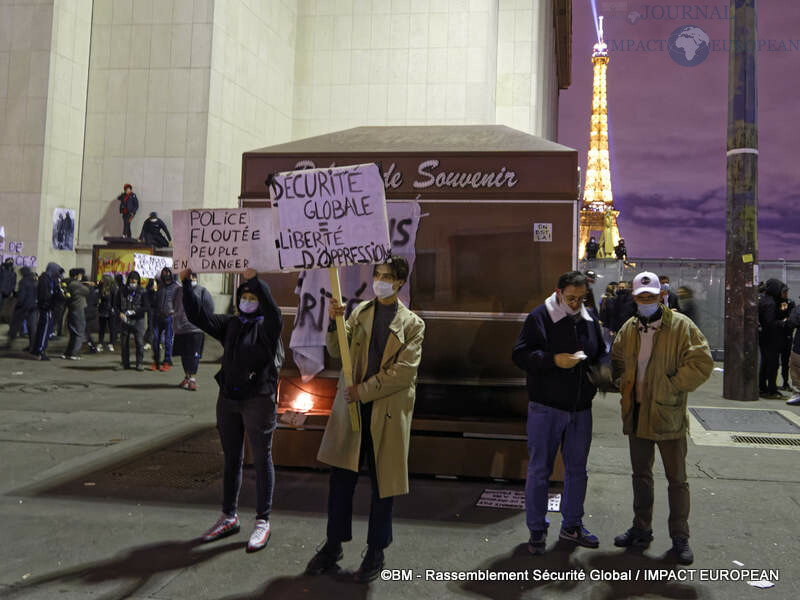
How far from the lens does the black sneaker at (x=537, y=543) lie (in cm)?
453

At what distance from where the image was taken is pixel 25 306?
15.5m

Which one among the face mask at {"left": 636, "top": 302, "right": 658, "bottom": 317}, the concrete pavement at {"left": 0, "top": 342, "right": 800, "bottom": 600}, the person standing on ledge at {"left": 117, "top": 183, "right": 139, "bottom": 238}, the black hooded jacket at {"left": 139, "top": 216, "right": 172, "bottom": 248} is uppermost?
the person standing on ledge at {"left": 117, "top": 183, "right": 139, "bottom": 238}

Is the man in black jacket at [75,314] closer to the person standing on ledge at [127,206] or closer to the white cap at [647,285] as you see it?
the person standing on ledge at [127,206]

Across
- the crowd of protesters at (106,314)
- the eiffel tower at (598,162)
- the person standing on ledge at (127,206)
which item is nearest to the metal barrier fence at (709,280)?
the crowd of protesters at (106,314)

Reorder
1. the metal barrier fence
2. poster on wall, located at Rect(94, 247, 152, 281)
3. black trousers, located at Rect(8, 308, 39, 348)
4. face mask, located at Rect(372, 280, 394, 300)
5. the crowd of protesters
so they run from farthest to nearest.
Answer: poster on wall, located at Rect(94, 247, 152, 281)
the metal barrier fence
black trousers, located at Rect(8, 308, 39, 348)
the crowd of protesters
face mask, located at Rect(372, 280, 394, 300)

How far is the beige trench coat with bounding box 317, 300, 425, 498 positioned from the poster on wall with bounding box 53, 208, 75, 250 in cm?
2088

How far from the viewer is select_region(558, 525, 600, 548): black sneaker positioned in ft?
15.3

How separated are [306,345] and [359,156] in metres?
1.72

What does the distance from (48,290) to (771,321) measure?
13.8 metres

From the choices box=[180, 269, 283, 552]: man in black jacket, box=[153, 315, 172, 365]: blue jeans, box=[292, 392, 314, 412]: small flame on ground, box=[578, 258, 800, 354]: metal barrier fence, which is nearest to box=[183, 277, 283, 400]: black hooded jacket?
Result: box=[180, 269, 283, 552]: man in black jacket

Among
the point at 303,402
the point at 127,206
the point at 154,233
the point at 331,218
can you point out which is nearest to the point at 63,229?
the point at 127,206

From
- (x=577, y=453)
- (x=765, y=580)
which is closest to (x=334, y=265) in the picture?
(x=577, y=453)

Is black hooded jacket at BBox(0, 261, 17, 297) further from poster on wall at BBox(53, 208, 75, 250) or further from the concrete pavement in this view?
the concrete pavement

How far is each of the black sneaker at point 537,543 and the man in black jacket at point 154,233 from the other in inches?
761
